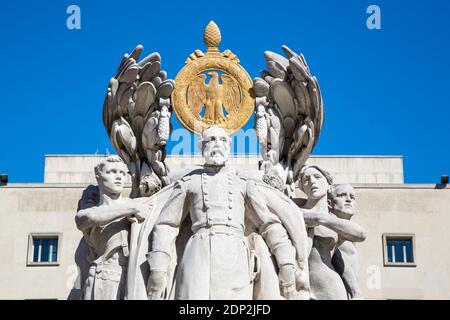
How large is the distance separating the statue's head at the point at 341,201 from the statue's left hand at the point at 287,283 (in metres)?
2.13

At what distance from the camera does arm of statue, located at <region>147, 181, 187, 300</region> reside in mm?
16547

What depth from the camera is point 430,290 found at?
141ft

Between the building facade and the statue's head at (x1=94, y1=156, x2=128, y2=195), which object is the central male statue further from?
the building facade

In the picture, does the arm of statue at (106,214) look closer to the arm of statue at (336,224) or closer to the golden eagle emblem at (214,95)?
the arm of statue at (336,224)

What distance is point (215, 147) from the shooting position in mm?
17391

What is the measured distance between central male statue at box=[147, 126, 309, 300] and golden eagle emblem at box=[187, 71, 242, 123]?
8363 millimetres

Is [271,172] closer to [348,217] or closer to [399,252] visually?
[348,217]

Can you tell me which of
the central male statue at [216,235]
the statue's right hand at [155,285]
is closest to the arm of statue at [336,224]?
the central male statue at [216,235]

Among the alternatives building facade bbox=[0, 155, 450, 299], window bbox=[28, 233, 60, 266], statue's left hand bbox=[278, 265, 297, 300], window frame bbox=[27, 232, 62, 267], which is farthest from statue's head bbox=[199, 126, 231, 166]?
window bbox=[28, 233, 60, 266]

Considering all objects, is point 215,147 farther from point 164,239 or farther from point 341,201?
point 341,201

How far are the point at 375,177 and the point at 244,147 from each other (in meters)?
7.10
